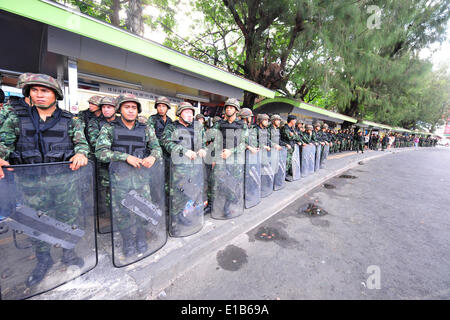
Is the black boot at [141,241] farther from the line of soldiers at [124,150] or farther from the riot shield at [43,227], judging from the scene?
the riot shield at [43,227]

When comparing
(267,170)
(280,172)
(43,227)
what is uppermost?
(267,170)

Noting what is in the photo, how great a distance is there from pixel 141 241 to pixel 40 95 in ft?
5.92

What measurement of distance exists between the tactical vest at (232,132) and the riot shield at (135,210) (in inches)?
53.5

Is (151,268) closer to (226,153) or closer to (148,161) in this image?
(148,161)

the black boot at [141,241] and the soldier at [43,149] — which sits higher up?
the soldier at [43,149]

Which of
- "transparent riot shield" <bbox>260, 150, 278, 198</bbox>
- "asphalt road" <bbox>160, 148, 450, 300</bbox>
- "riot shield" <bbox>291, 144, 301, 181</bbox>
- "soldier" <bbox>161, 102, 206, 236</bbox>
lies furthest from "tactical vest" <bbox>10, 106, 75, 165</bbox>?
"riot shield" <bbox>291, 144, 301, 181</bbox>

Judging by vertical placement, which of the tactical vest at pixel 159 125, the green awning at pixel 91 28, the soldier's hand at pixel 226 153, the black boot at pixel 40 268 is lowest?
the black boot at pixel 40 268

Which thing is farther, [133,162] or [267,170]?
[267,170]

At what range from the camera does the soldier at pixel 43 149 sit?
168 cm

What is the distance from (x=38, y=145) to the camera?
1.83 meters

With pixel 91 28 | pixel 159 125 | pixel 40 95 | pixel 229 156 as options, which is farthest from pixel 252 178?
pixel 91 28

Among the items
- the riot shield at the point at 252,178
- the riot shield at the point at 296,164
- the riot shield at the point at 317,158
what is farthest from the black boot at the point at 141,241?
the riot shield at the point at 317,158

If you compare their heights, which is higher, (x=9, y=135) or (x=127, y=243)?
(x=9, y=135)

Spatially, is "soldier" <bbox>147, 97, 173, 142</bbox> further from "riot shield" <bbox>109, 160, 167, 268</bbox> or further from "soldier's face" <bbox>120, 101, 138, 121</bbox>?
"riot shield" <bbox>109, 160, 167, 268</bbox>
